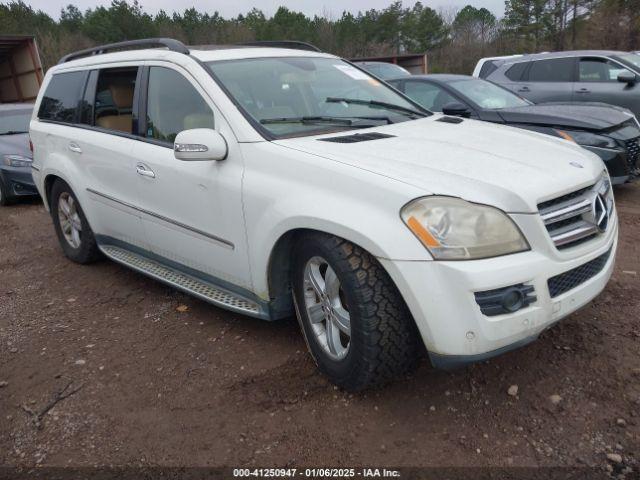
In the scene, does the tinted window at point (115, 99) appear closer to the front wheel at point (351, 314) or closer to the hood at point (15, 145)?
the front wheel at point (351, 314)

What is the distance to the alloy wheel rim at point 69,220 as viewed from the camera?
491 centimetres

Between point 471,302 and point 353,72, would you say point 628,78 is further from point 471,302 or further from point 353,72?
point 471,302

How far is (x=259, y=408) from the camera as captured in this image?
282 cm

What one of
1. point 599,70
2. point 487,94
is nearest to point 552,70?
point 599,70

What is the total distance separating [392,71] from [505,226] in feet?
34.2

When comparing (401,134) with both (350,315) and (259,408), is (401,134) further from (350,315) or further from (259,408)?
(259,408)

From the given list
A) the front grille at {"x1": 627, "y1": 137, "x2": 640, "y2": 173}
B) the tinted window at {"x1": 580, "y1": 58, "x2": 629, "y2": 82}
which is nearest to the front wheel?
the front grille at {"x1": 627, "y1": 137, "x2": 640, "y2": 173}

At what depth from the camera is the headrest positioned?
397 cm

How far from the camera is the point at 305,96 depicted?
3531 mm

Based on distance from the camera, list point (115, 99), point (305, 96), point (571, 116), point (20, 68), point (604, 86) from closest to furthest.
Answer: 1. point (305, 96)
2. point (115, 99)
3. point (571, 116)
4. point (604, 86)
5. point (20, 68)

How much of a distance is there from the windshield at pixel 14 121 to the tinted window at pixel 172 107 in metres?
6.62

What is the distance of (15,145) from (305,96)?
668 centimetres

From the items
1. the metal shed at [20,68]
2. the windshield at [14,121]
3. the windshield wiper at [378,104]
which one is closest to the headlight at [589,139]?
the windshield wiper at [378,104]

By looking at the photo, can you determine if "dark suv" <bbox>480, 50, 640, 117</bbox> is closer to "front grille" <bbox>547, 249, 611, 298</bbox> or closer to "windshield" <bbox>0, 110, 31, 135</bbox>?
"front grille" <bbox>547, 249, 611, 298</bbox>
